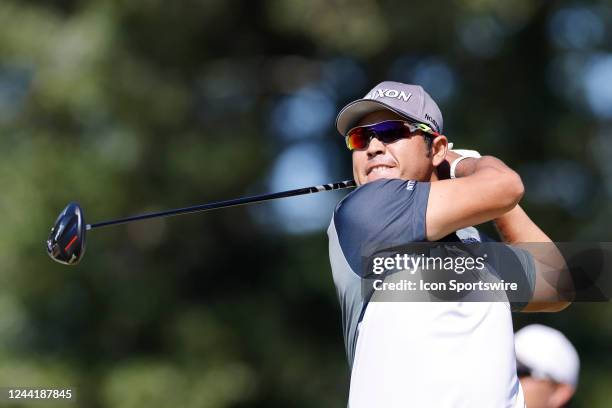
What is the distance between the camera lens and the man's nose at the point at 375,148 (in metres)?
3.19

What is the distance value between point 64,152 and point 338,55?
8.48ft

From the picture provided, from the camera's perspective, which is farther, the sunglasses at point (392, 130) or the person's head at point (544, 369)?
the person's head at point (544, 369)

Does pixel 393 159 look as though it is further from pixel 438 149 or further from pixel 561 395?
pixel 561 395

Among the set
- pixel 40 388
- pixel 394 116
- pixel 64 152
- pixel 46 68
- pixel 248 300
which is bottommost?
pixel 394 116

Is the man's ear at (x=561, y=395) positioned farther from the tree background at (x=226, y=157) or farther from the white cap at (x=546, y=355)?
the tree background at (x=226, y=157)

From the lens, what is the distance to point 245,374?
963cm

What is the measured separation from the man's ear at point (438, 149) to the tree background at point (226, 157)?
5930mm

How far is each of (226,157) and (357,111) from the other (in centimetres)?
635

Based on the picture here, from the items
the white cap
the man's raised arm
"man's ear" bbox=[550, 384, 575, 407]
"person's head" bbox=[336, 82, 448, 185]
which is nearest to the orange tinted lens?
"person's head" bbox=[336, 82, 448, 185]

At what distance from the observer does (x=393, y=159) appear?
10.4 ft

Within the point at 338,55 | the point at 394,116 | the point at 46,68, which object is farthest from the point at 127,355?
the point at 394,116

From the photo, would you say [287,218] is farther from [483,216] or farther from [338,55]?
[483,216]

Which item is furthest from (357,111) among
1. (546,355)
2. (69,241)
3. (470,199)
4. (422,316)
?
(546,355)

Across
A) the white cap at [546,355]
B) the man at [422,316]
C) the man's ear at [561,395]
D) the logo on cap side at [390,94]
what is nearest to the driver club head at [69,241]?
the man at [422,316]
